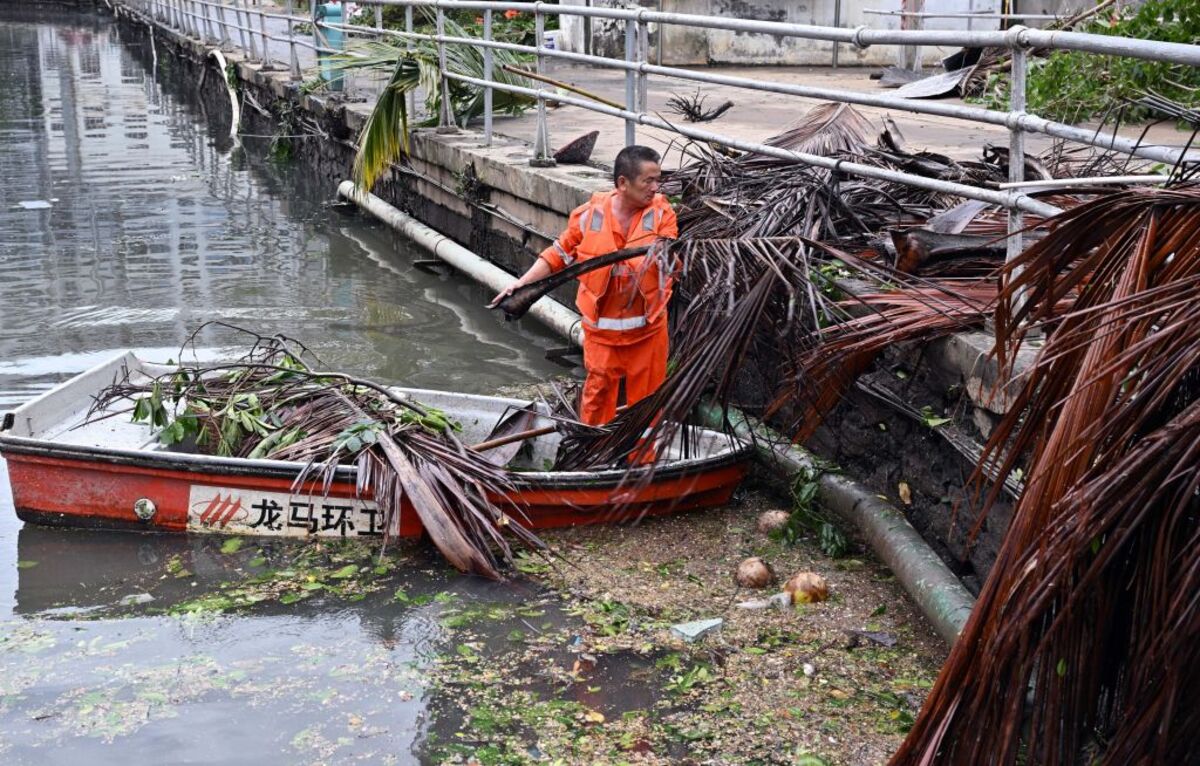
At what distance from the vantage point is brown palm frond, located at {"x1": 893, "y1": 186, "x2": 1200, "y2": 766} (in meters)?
2.46

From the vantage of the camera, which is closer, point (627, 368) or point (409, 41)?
point (627, 368)

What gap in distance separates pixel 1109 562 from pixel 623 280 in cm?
367

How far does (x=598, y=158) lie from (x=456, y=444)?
470 centimetres

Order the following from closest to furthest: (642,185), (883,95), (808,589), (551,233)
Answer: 1. (808,589)
2. (883,95)
3. (642,185)
4. (551,233)

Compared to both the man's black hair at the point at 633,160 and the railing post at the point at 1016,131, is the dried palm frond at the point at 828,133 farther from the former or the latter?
the railing post at the point at 1016,131

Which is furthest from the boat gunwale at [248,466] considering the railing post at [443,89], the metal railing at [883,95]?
the railing post at [443,89]

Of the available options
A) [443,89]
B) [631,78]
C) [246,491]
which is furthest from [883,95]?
[443,89]

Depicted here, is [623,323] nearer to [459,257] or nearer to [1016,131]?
[1016,131]

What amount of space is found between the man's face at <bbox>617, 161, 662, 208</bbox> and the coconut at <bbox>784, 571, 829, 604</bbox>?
6.03 feet

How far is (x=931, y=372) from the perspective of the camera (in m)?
5.23

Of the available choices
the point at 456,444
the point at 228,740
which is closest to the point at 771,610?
the point at 456,444

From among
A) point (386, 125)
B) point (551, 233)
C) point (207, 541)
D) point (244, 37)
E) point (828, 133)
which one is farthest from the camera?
point (244, 37)

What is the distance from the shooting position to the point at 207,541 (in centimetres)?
599

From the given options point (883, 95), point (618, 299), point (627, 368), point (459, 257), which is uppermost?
point (883, 95)
